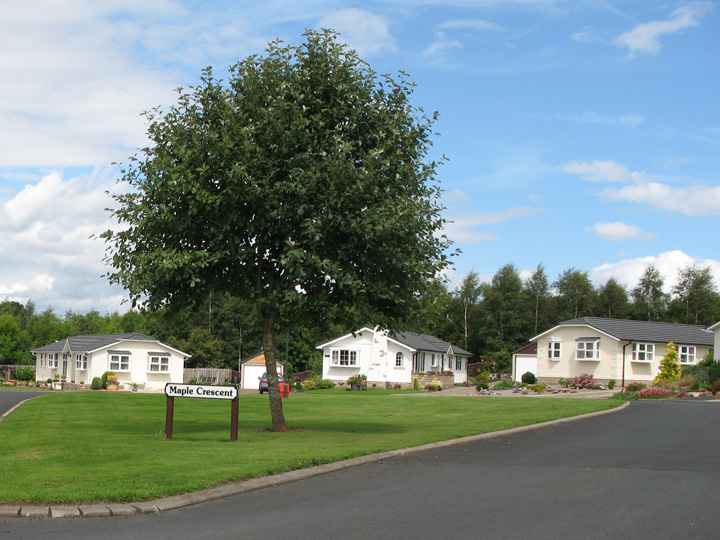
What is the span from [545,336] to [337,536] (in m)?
49.9

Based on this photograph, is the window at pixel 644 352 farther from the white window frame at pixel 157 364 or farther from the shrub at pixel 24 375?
the shrub at pixel 24 375

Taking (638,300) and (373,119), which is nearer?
(373,119)

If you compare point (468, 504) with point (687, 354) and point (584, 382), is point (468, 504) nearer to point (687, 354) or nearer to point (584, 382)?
point (584, 382)

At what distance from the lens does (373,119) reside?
54.7 ft

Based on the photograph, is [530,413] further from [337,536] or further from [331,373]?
[331,373]

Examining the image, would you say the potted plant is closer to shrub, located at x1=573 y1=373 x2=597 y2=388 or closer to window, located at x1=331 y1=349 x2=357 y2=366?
window, located at x1=331 y1=349 x2=357 y2=366

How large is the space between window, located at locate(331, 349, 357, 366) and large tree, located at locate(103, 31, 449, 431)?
4090 cm

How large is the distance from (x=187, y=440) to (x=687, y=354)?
45.7m

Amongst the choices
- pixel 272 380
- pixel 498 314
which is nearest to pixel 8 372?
pixel 498 314

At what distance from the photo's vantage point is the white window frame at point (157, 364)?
59.4 m

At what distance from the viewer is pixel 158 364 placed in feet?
195

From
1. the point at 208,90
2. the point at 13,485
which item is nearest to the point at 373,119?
the point at 208,90

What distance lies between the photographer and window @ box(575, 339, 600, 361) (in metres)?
51.2

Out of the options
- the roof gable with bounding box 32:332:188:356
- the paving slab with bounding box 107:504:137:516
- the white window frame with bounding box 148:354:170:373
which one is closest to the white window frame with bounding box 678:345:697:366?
the roof gable with bounding box 32:332:188:356
